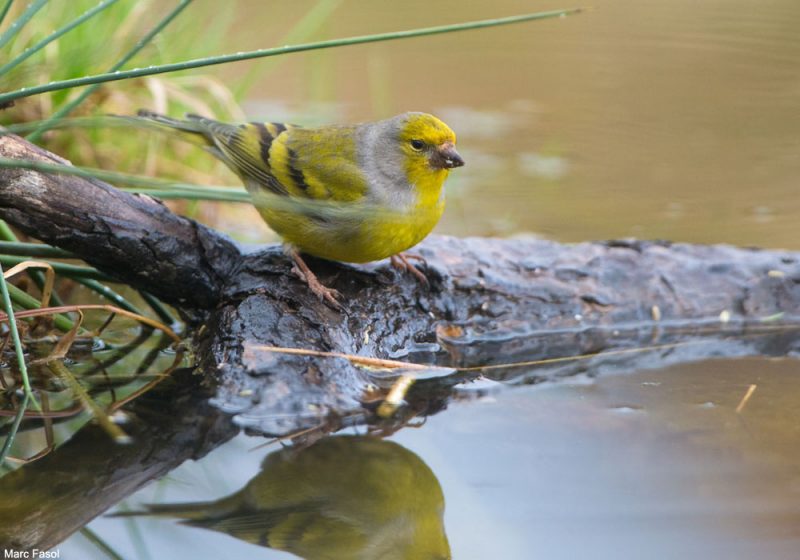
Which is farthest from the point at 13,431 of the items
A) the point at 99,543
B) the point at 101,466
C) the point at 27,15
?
the point at 27,15

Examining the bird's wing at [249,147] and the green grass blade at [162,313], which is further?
the bird's wing at [249,147]

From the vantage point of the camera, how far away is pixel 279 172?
13.9 feet

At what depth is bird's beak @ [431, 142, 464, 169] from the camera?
4.04 m

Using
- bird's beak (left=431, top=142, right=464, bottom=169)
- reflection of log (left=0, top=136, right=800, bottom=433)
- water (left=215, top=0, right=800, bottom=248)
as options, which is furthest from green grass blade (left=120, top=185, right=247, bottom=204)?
water (left=215, top=0, right=800, bottom=248)

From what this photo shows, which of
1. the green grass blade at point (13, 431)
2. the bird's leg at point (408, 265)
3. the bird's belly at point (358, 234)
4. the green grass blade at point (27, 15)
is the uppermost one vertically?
the green grass blade at point (27, 15)

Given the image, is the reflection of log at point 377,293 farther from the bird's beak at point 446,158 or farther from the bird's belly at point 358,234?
the bird's beak at point 446,158

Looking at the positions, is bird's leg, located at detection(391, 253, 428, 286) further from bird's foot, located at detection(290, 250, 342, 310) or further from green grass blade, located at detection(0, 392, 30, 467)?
green grass blade, located at detection(0, 392, 30, 467)

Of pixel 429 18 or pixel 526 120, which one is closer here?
pixel 526 120

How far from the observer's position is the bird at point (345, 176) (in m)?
3.78

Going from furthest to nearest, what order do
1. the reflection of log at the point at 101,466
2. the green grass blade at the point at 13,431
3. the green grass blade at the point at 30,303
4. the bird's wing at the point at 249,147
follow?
the bird's wing at the point at 249,147, the green grass blade at the point at 30,303, the green grass blade at the point at 13,431, the reflection of log at the point at 101,466

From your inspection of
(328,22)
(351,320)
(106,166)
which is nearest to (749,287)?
(351,320)

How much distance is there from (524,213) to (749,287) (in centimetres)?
200

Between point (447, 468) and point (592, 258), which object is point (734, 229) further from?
point (447, 468)

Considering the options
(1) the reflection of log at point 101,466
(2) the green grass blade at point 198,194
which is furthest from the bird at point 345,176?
(1) the reflection of log at point 101,466
